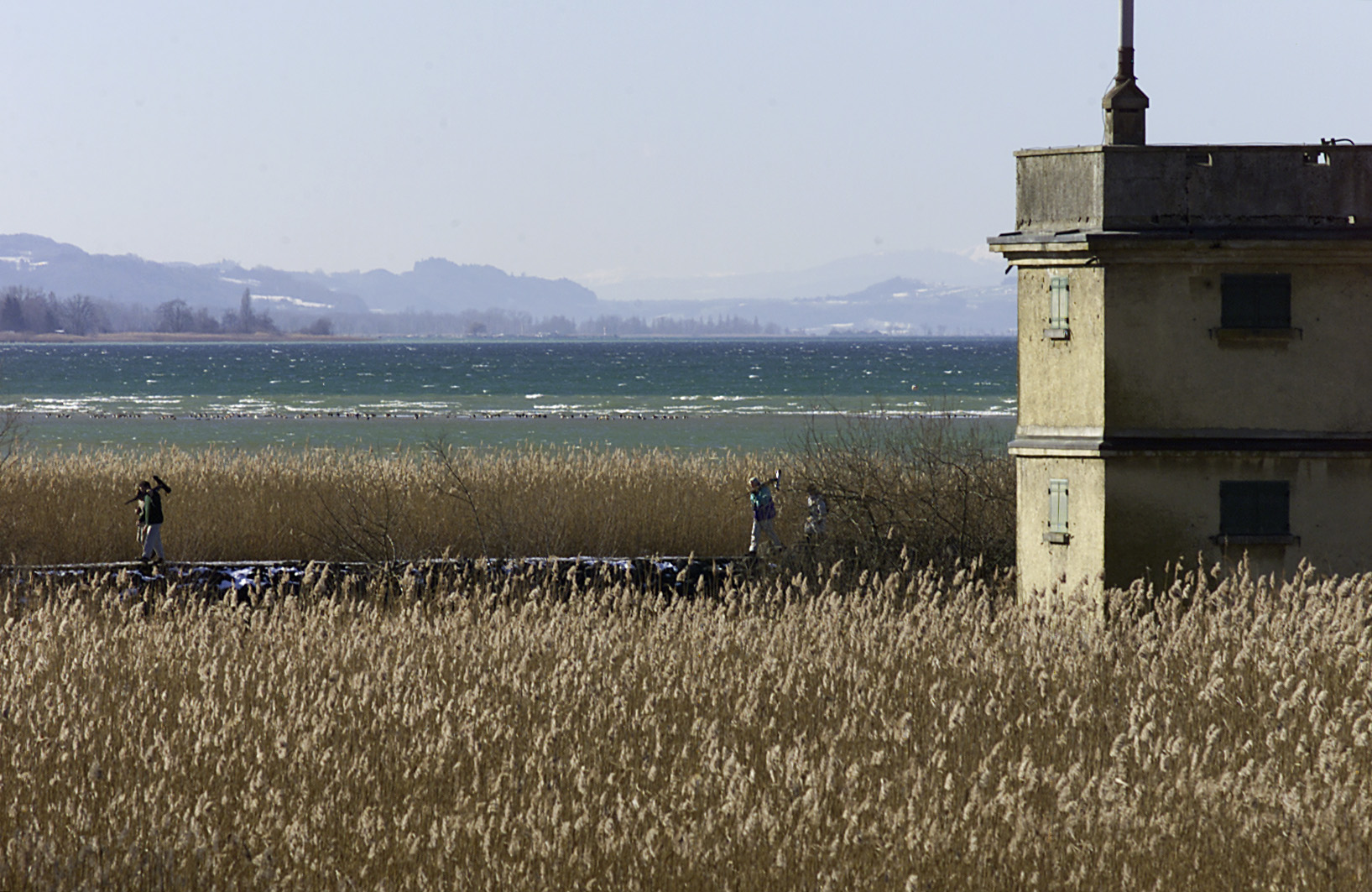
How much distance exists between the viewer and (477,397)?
95375 millimetres

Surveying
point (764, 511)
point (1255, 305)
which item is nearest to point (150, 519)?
point (764, 511)

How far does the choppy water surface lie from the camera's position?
62.0 metres

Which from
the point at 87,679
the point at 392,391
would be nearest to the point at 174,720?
the point at 87,679

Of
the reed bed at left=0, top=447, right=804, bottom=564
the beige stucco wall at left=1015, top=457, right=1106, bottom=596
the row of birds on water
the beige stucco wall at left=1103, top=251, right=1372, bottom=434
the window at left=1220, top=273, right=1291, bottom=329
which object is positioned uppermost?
the window at left=1220, top=273, right=1291, bottom=329

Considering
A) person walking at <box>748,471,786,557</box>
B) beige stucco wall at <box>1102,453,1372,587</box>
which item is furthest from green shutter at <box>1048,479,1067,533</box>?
person walking at <box>748,471,786,557</box>

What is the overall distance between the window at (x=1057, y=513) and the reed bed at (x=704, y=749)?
821 mm

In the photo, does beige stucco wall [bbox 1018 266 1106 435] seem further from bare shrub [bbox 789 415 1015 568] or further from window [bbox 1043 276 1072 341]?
bare shrub [bbox 789 415 1015 568]

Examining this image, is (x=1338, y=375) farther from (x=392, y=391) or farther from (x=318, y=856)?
(x=392, y=391)

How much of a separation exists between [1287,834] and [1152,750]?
1.60m

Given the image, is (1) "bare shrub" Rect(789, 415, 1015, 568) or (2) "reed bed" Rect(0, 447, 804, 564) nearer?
(1) "bare shrub" Rect(789, 415, 1015, 568)

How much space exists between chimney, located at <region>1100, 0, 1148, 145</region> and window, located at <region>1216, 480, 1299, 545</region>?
3.75 m

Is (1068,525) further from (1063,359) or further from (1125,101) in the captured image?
(1125,101)

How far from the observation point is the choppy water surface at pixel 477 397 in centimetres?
6200

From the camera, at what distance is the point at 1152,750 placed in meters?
8.89
